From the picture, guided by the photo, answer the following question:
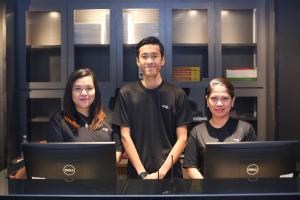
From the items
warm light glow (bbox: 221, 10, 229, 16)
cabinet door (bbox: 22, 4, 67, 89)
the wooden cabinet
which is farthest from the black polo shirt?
warm light glow (bbox: 221, 10, 229, 16)

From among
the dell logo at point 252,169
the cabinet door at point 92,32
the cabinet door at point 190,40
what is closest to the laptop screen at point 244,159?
the dell logo at point 252,169

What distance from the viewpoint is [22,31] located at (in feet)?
9.85

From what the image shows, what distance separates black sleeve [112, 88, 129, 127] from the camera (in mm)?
2131

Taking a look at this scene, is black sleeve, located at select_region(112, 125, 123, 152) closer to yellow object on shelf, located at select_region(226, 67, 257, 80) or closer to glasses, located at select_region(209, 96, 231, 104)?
glasses, located at select_region(209, 96, 231, 104)

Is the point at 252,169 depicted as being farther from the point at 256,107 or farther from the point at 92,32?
the point at 92,32

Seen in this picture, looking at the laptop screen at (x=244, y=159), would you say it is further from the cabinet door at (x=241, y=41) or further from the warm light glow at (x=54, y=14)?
the warm light glow at (x=54, y=14)

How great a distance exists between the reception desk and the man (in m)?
0.95

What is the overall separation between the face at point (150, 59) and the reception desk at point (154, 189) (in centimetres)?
101

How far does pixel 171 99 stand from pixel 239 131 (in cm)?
48

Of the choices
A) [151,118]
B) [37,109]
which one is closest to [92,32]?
[37,109]

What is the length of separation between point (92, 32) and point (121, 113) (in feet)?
3.85

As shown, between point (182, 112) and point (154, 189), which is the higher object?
point (182, 112)

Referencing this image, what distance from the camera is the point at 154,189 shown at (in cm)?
107

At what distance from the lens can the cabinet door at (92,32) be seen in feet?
9.87
